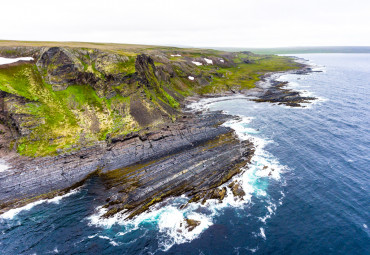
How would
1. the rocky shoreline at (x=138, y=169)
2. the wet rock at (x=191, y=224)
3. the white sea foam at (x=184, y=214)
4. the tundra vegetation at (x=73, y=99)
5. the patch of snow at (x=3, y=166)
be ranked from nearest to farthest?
the white sea foam at (x=184, y=214) → the wet rock at (x=191, y=224) → the rocky shoreline at (x=138, y=169) → the patch of snow at (x=3, y=166) → the tundra vegetation at (x=73, y=99)

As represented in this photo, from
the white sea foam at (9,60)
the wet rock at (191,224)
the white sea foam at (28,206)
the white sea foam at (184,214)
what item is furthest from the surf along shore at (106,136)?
the white sea foam at (9,60)

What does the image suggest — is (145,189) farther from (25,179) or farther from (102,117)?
(102,117)

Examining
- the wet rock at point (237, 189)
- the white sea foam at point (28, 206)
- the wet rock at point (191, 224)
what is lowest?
the white sea foam at point (28, 206)

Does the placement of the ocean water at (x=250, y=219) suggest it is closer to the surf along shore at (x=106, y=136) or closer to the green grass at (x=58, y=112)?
the surf along shore at (x=106, y=136)

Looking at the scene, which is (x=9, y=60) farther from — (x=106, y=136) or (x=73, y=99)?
(x=106, y=136)

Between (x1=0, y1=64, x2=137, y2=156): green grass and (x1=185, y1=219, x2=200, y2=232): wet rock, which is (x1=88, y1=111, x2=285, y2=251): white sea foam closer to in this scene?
(x1=185, y1=219, x2=200, y2=232): wet rock

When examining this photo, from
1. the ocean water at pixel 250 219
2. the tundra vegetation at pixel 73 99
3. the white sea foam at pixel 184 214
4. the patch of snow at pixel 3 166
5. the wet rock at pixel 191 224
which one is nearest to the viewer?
the ocean water at pixel 250 219

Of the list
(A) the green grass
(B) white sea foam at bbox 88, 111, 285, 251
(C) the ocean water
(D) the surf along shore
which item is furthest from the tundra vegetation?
(B) white sea foam at bbox 88, 111, 285, 251

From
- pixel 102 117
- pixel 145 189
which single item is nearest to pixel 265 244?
pixel 145 189

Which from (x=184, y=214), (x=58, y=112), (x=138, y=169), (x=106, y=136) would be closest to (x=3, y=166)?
(x=58, y=112)
